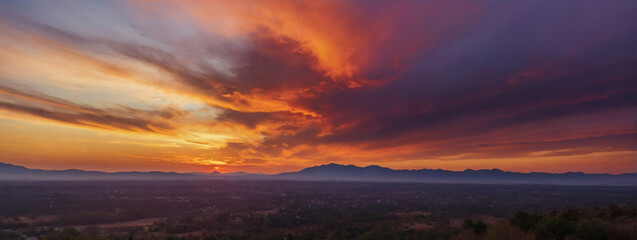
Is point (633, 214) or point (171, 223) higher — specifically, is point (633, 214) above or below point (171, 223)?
above

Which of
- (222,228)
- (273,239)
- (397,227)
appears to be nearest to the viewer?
(273,239)

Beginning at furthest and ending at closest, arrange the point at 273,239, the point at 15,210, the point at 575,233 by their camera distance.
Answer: the point at 15,210 < the point at 273,239 < the point at 575,233

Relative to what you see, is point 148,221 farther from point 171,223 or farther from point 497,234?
point 497,234

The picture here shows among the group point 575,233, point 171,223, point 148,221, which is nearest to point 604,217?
point 575,233

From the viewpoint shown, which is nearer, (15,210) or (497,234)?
(497,234)

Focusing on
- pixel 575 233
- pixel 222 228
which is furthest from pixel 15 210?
pixel 575 233

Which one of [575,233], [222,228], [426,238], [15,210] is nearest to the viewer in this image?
[575,233]

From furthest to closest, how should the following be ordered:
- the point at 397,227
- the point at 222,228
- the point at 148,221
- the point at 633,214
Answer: the point at 148,221, the point at 222,228, the point at 397,227, the point at 633,214

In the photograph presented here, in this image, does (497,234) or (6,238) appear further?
(6,238)

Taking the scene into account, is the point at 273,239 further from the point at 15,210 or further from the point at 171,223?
the point at 15,210
